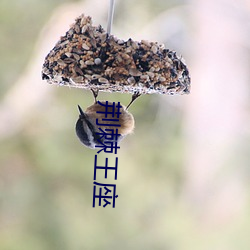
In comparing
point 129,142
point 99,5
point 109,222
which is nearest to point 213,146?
point 129,142

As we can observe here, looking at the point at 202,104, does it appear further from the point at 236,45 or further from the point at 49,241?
the point at 49,241

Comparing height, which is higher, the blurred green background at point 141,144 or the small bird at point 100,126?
the blurred green background at point 141,144

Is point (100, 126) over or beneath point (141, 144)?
beneath

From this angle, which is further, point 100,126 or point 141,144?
point 141,144

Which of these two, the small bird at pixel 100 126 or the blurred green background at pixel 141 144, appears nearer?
the small bird at pixel 100 126

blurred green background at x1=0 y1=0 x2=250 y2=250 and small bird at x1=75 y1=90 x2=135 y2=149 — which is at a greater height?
blurred green background at x1=0 y1=0 x2=250 y2=250
